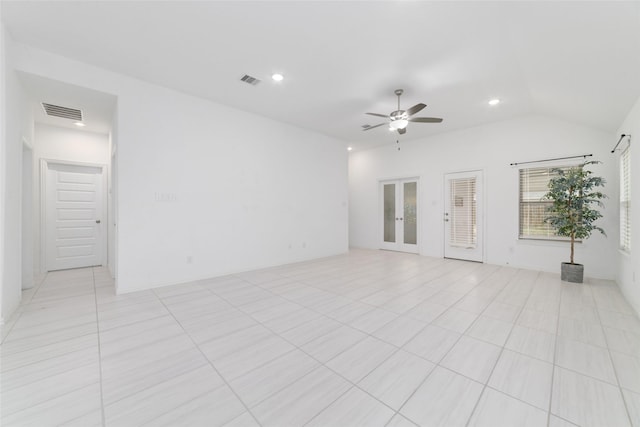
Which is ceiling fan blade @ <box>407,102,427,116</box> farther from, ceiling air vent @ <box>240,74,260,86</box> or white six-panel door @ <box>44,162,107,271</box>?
white six-panel door @ <box>44,162,107,271</box>

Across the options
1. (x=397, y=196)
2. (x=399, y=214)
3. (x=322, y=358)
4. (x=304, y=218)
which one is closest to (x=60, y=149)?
(x=304, y=218)

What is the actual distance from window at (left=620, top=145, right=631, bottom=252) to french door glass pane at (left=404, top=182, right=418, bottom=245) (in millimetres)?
3671

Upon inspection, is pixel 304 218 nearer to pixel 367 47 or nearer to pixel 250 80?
pixel 250 80

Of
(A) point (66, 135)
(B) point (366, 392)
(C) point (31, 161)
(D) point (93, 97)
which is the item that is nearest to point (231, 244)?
(D) point (93, 97)

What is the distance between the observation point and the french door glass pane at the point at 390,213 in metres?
7.42

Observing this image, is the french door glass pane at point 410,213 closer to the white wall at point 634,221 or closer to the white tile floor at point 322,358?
the white tile floor at point 322,358

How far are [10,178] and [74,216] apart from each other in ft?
9.25

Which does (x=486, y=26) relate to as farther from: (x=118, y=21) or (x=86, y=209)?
(x=86, y=209)

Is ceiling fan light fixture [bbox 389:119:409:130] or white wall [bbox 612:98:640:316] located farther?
ceiling fan light fixture [bbox 389:119:409:130]

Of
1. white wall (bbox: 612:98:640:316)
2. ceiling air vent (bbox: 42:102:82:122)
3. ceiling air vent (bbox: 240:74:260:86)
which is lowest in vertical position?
white wall (bbox: 612:98:640:316)

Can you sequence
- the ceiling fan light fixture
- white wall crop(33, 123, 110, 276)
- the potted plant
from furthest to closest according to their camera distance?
white wall crop(33, 123, 110, 276), the potted plant, the ceiling fan light fixture

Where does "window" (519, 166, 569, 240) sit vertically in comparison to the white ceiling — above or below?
→ below

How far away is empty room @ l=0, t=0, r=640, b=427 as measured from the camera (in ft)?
5.63

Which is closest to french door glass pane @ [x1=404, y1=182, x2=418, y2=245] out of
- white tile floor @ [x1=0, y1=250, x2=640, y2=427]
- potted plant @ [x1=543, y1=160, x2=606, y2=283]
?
potted plant @ [x1=543, y1=160, x2=606, y2=283]
